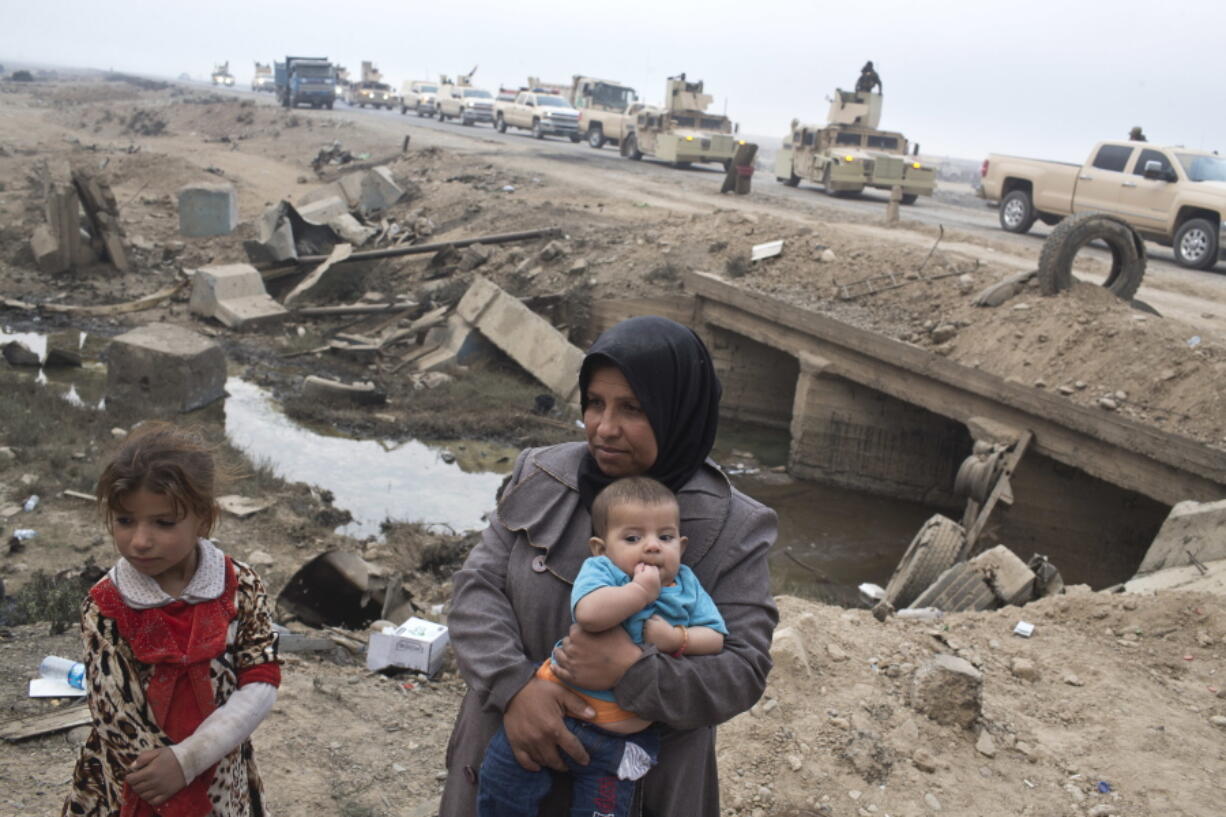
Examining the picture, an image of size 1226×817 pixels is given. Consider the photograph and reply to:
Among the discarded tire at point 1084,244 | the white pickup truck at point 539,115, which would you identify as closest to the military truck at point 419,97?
the white pickup truck at point 539,115

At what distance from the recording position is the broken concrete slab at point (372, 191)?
20.3m

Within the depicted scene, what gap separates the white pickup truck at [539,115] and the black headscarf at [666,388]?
116 ft

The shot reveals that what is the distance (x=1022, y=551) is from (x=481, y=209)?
1213 centimetres

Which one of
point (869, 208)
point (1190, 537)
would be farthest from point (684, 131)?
point (1190, 537)

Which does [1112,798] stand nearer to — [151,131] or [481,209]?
[481,209]

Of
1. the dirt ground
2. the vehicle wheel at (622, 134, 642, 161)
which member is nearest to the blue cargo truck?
the vehicle wheel at (622, 134, 642, 161)

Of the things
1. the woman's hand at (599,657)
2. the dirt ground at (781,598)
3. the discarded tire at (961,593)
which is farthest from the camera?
the discarded tire at (961,593)

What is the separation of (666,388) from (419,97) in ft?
166

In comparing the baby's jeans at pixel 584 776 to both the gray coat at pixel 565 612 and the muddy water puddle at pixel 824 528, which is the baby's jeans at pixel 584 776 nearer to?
the gray coat at pixel 565 612

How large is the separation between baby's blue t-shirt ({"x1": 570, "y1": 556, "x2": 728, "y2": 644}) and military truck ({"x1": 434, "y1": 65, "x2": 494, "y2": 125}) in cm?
4113

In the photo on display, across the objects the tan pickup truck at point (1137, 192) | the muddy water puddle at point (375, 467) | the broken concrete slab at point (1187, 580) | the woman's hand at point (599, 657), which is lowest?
the muddy water puddle at point (375, 467)

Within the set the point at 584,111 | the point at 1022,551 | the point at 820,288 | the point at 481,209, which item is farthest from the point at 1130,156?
the point at 584,111

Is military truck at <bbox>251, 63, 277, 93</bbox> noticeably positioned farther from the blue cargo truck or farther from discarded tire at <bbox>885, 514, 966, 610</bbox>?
discarded tire at <bbox>885, 514, 966, 610</bbox>

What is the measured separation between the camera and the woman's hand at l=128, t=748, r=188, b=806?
2131mm
